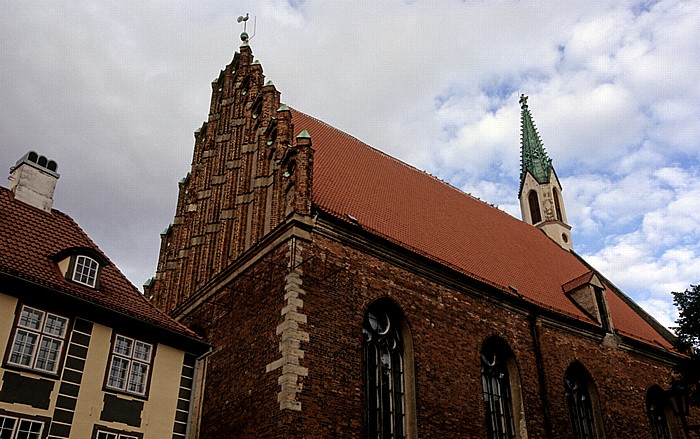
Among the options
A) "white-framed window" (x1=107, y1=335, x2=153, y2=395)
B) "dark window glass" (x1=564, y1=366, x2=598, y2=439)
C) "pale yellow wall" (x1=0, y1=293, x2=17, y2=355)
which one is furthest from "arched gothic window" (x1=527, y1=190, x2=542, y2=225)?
"pale yellow wall" (x1=0, y1=293, x2=17, y2=355)

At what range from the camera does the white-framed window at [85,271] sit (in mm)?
11875

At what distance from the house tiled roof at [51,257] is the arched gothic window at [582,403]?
11.0m

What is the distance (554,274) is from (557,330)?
417 centimetres

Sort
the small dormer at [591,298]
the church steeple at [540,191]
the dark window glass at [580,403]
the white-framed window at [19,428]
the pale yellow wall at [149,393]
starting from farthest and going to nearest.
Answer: the church steeple at [540,191] → the small dormer at [591,298] → the dark window glass at [580,403] → the pale yellow wall at [149,393] → the white-framed window at [19,428]

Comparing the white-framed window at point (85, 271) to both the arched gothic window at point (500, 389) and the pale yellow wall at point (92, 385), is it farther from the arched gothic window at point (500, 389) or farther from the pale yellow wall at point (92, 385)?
the arched gothic window at point (500, 389)

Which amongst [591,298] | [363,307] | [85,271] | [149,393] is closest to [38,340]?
[85,271]

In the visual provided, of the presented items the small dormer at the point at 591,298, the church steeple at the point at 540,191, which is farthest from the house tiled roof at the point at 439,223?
the church steeple at the point at 540,191

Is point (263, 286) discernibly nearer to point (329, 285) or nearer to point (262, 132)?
point (329, 285)

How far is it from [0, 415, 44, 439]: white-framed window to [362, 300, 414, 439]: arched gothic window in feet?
19.3

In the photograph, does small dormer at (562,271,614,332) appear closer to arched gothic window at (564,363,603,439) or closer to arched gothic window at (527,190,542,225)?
arched gothic window at (564,363,603,439)

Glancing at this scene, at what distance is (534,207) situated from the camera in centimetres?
3005

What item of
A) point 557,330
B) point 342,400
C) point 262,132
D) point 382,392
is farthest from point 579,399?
point 262,132

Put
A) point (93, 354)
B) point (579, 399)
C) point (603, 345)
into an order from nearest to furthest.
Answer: point (93, 354)
point (579, 399)
point (603, 345)

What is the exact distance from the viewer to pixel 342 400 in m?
12.0
